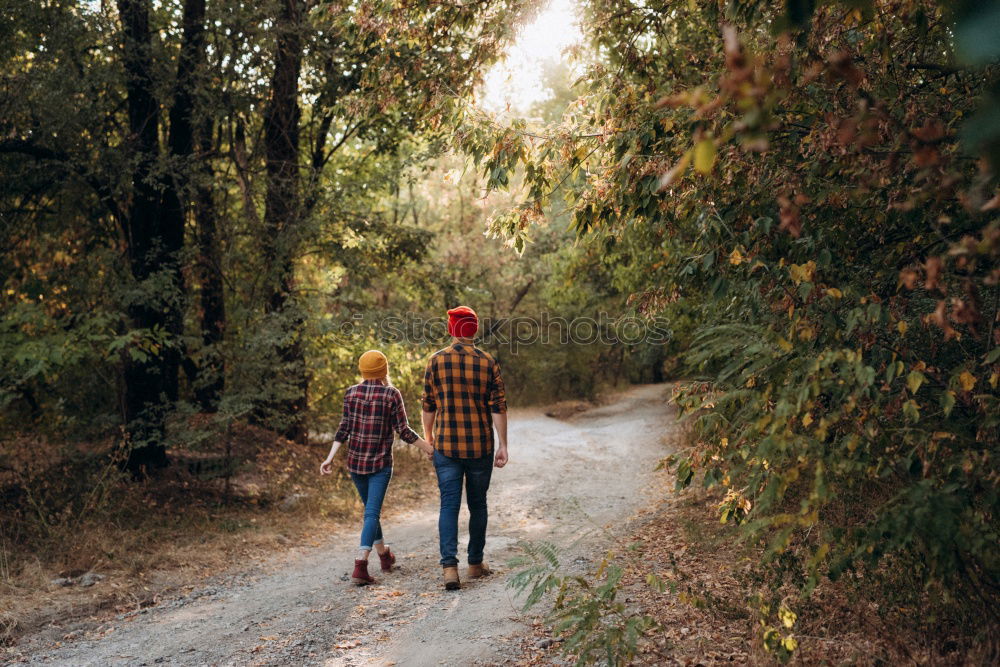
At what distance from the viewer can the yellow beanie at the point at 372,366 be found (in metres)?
6.49

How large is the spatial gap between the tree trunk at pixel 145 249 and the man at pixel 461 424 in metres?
4.50

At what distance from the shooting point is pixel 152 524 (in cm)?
842

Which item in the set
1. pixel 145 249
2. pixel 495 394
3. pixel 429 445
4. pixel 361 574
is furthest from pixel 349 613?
pixel 145 249

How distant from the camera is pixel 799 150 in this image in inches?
153

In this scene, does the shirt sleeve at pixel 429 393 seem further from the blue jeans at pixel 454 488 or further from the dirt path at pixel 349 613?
the dirt path at pixel 349 613

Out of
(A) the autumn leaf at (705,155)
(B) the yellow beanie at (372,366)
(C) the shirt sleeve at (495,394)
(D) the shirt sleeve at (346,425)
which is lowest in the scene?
(D) the shirt sleeve at (346,425)

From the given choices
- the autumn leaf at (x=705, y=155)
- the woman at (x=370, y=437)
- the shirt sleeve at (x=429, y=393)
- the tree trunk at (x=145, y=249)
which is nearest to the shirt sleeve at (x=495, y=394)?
the shirt sleeve at (x=429, y=393)

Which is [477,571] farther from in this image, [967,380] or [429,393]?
[967,380]

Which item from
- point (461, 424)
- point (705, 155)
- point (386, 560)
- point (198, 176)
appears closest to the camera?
point (705, 155)

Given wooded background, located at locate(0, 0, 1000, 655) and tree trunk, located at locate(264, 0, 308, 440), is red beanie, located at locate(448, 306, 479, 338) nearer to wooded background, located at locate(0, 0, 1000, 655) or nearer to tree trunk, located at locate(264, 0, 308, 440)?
wooded background, located at locate(0, 0, 1000, 655)

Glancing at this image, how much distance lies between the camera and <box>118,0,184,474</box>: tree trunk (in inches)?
355

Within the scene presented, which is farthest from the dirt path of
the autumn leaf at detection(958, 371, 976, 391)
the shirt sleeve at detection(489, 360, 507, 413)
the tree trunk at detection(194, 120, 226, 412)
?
the tree trunk at detection(194, 120, 226, 412)

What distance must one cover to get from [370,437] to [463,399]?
40.1 inches

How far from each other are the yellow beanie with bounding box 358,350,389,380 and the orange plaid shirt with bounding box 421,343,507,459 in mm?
627
